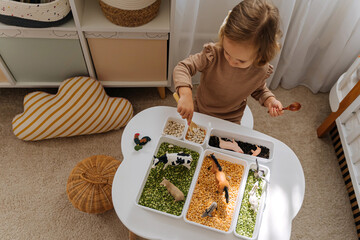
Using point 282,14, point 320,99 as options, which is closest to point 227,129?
point 282,14

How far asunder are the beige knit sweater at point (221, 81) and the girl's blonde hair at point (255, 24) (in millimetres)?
178

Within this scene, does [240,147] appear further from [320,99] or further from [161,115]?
[320,99]

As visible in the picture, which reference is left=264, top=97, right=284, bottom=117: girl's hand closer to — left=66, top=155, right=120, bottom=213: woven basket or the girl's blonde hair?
the girl's blonde hair

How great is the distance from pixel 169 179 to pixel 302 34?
1167 millimetres

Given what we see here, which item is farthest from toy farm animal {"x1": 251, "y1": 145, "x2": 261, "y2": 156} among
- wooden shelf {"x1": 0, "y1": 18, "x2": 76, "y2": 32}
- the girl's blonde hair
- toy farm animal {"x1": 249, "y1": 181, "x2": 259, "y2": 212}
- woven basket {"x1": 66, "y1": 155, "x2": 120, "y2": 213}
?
wooden shelf {"x1": 0, "y1": 18, "x2": 76, "y2": 32}

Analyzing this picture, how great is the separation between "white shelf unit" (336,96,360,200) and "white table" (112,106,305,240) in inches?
22.4

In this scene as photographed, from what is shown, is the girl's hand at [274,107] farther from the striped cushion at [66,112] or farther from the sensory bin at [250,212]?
the striped cushion at [66,112]

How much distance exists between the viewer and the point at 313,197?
1605 mm

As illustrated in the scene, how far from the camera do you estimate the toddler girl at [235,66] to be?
2.98 ft

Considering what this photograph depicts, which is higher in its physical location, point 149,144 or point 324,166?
point 149,144

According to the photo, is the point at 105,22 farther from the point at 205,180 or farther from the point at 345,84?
the point at 345,84

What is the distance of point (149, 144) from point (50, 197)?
716mm

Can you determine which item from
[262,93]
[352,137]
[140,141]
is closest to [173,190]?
[140,141]

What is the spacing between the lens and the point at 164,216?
0.98m
